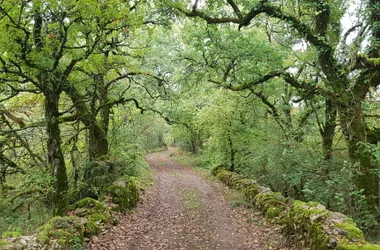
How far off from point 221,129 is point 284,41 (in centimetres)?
593

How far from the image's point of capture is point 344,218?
540cm

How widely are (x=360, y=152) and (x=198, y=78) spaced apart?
6816 mm

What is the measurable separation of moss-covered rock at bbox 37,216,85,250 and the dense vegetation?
782 millimetres

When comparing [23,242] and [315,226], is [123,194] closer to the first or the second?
[23,242]

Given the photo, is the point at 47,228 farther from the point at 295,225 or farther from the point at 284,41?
the point at 284,41

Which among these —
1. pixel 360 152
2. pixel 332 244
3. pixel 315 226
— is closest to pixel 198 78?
pixel 360 152

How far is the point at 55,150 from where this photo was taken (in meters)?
7.03

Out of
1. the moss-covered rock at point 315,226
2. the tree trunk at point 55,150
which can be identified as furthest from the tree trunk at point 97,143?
the moss-covered rock at point 315,226

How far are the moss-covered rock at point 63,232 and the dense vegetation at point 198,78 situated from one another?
0.78 metres

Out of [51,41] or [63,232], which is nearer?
[63,232]

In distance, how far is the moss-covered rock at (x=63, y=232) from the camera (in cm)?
536

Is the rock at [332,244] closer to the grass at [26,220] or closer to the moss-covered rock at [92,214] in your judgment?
the moss-covered rock at [92,214]

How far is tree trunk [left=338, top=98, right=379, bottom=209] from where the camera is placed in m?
7.49

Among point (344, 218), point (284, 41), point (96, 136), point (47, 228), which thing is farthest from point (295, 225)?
point (284, 41)
